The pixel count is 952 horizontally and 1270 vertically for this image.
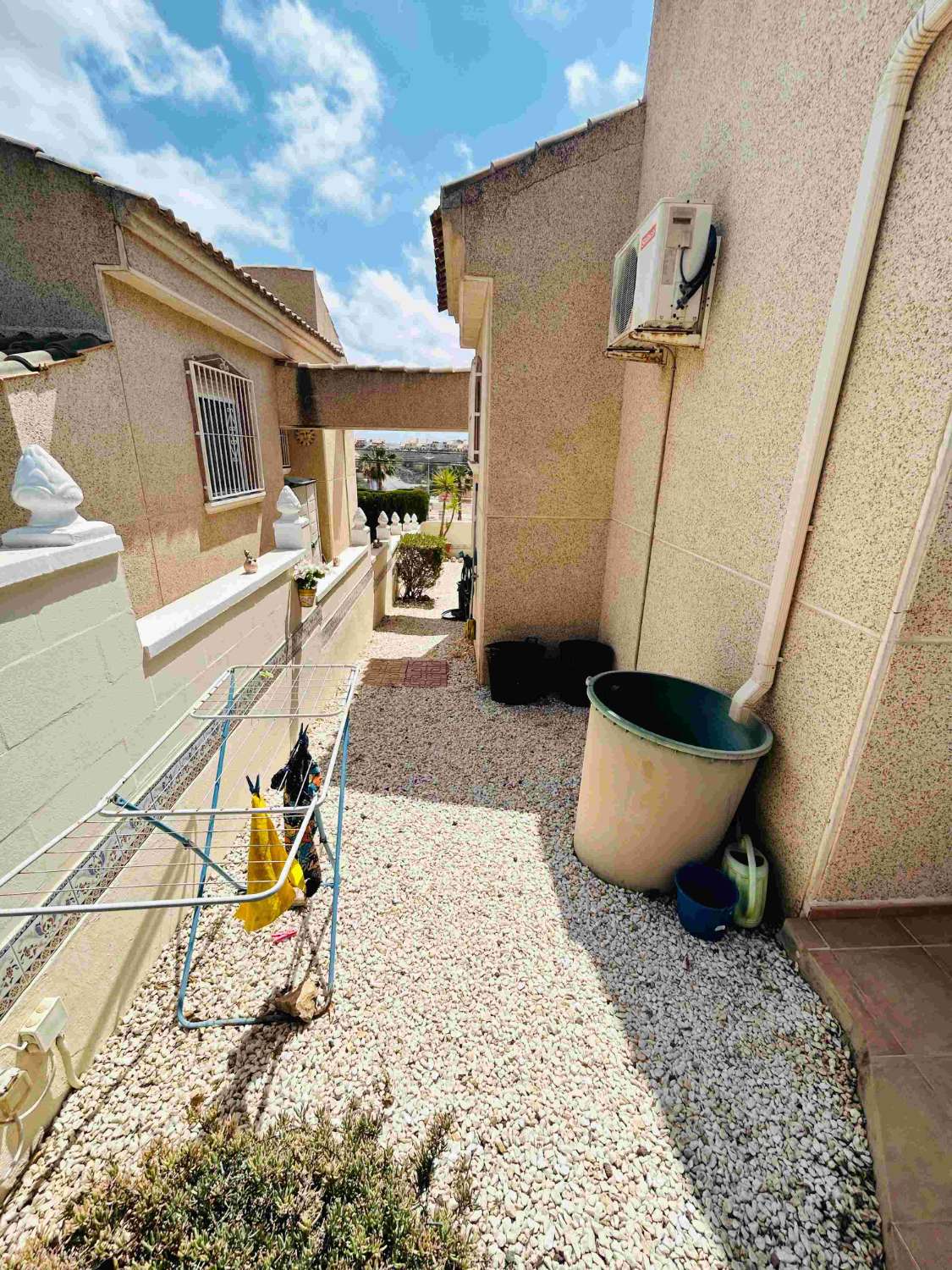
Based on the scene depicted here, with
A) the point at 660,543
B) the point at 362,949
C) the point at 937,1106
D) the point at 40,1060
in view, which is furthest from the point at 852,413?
the point at 40,1060

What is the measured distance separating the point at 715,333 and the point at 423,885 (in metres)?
4.66

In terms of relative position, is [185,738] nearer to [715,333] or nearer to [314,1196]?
[314,1196]

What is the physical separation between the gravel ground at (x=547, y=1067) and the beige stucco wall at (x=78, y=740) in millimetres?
264

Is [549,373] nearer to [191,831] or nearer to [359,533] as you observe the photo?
[191,831]

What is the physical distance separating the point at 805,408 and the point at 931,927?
3002mm

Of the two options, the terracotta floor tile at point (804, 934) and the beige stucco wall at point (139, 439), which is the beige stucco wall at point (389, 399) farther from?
the terracotta floor tile at point (804, 934)

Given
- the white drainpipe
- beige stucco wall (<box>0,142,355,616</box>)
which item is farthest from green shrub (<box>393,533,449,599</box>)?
the white drainpipe

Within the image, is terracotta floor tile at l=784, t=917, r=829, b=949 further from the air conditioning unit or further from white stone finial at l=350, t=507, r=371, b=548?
white stone finial at l=350, t=507, r=371, b=548

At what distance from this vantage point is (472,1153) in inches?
81.2

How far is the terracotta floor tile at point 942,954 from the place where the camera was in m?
2.54

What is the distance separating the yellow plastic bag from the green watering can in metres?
2.53

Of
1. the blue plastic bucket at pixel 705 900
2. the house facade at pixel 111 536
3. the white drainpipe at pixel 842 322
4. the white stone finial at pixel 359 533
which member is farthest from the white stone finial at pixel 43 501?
the white stone finial at pixel 359 533

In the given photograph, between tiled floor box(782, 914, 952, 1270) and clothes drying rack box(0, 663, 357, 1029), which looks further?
clothes drying rack box(0, 663, 357, 1029)

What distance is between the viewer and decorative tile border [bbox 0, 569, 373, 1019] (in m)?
2.05
